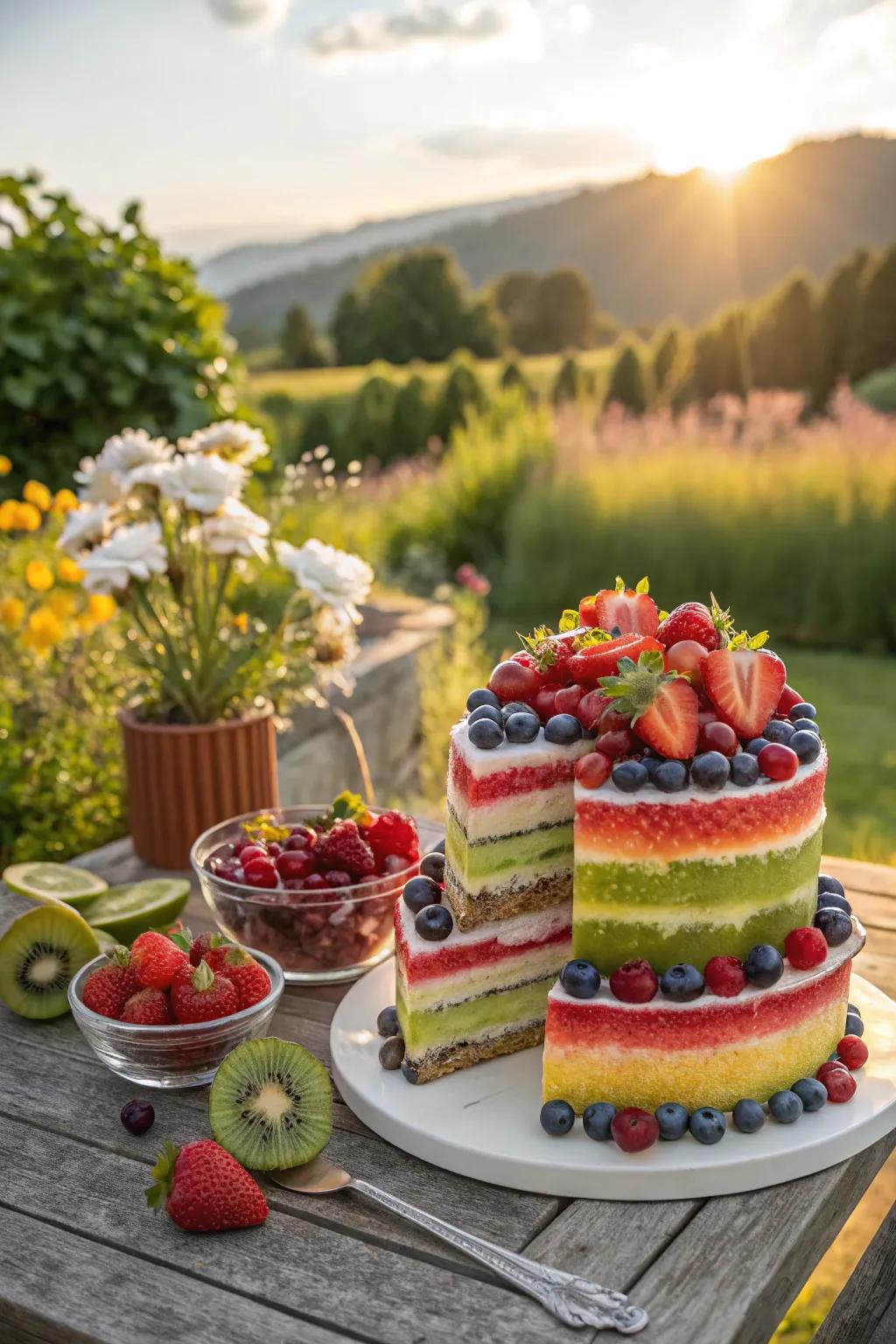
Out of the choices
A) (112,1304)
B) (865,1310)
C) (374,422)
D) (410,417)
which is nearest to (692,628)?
(112,1304)

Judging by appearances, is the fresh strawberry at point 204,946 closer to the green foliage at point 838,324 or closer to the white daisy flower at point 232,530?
the white daisy flower at point 232,530

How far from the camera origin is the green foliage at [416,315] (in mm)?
34344

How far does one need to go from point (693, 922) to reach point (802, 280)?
17400mm

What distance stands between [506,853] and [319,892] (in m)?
0.51

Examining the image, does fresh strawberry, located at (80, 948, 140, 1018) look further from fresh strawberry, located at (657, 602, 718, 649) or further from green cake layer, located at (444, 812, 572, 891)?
fresh strawberry, located at (657, 602, 718, 649)

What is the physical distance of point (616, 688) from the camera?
6.26 ft

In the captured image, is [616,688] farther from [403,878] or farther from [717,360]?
[717,360]

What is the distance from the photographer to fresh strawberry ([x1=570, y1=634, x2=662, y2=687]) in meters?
2.05

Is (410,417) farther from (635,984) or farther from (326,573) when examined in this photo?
(635,984)

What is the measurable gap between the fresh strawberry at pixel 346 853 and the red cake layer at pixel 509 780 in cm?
50

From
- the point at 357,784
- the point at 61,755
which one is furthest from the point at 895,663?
the point at 61,755

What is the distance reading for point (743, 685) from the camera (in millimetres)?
1988

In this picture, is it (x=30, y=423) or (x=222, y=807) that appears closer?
(x=222, y=807)

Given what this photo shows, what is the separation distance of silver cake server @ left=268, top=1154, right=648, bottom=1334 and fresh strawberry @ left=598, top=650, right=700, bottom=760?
748mm
